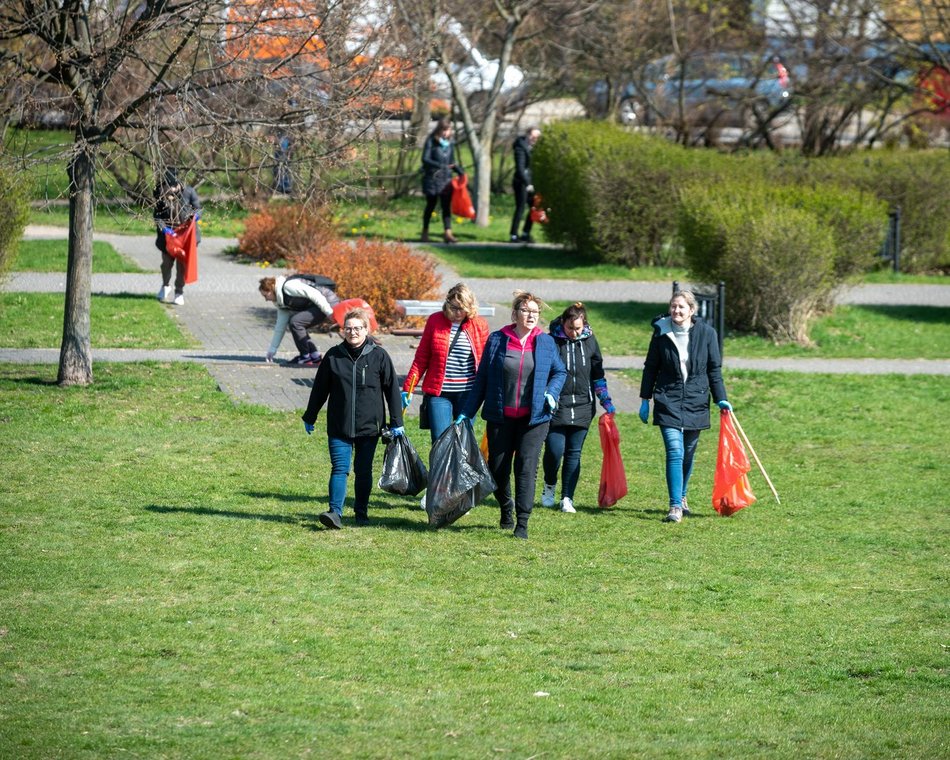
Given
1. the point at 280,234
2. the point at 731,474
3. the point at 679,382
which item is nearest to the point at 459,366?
the point at 679,382

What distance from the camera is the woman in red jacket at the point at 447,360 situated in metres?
9.27

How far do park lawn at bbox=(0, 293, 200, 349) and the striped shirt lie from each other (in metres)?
6.66

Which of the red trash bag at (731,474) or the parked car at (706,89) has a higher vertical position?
the parked car at (706,89)

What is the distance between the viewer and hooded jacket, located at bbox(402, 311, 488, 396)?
9297mm

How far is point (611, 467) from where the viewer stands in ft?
32.0

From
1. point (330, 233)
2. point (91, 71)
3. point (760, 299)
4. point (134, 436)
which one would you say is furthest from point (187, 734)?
point (330, 233)

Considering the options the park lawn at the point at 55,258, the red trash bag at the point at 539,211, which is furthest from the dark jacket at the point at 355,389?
the red trash bag at the point at 539,211

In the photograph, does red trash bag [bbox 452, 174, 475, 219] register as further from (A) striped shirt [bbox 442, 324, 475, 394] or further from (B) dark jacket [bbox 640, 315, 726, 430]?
(A) striped shirt [bbox 442, 324, 475, 394]

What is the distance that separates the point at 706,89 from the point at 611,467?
976 inches

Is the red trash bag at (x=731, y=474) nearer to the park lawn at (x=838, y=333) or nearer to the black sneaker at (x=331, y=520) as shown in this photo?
the black sneaker at (x=331, y=520)

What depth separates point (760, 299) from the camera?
17.3m

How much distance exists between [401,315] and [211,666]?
409 inches

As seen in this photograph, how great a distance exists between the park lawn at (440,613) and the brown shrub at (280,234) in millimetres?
8749

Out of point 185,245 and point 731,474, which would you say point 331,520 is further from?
point 185,245
